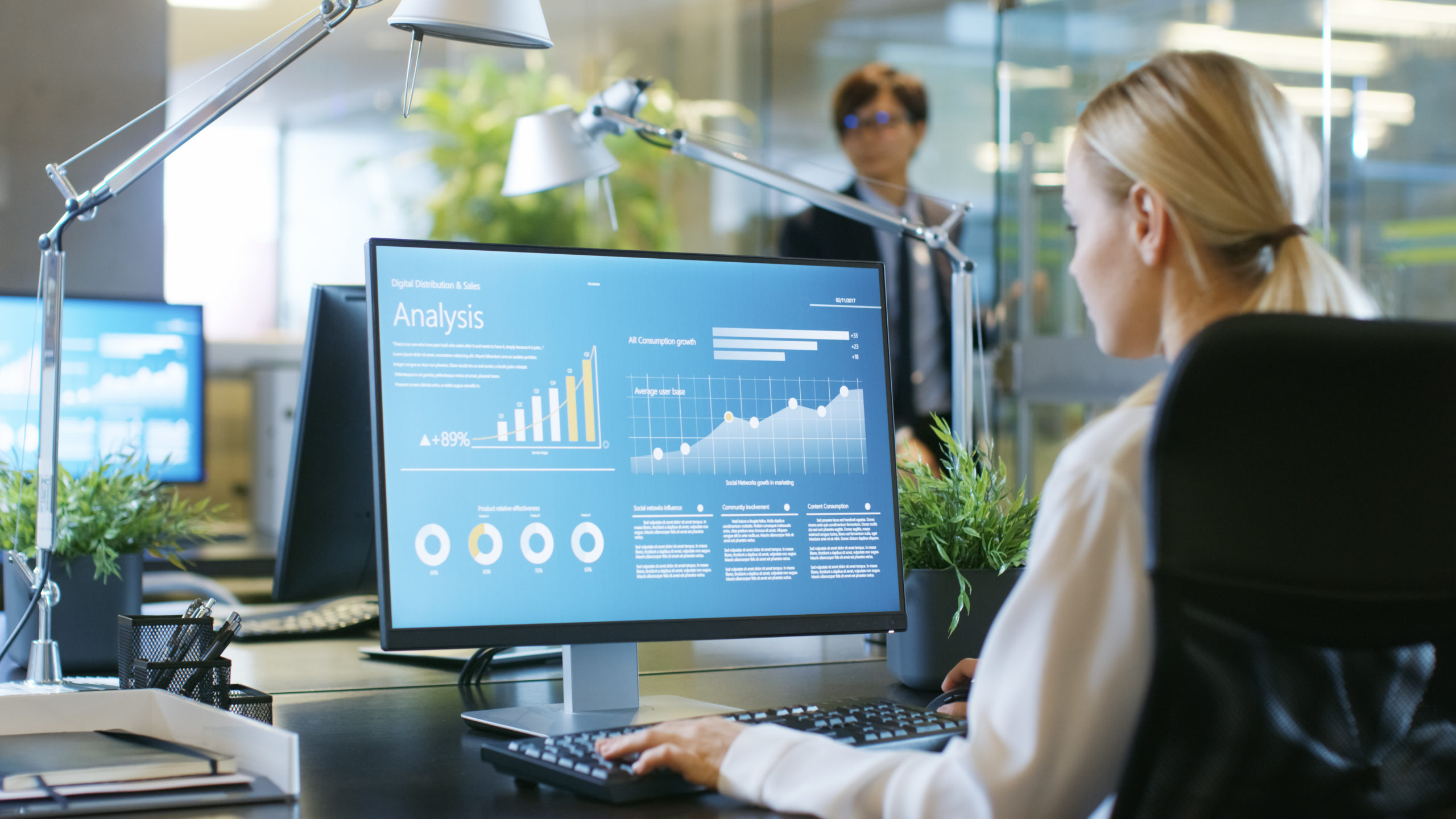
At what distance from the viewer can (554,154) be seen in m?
1.91

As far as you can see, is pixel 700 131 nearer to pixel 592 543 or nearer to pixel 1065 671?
pixel 592 543

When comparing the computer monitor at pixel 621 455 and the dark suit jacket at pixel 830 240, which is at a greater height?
the dark suit jacket at pixel 830 240

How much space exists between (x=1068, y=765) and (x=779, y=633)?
485 millimetres

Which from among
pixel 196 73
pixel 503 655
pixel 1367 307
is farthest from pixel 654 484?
pixel 196 73

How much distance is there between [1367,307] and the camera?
33.6 inches

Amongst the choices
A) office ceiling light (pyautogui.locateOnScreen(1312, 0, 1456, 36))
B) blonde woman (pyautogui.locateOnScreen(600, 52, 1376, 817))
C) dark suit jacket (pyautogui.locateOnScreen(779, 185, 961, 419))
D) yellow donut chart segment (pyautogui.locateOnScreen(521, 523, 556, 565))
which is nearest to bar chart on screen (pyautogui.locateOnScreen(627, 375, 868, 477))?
yellow donut chart segment (pyautogui.locateOnScreen(521, 523, 556, 565))

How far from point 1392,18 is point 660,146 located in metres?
1.99

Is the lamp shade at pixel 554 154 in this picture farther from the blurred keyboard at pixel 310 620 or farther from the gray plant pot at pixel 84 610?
the gray plant pot at pixel 84 610

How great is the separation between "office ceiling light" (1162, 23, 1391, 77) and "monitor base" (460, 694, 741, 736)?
2096 millimetres

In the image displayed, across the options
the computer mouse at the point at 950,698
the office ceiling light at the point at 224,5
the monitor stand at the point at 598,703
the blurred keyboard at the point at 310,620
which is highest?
the office ceiling light at the point at 224,5

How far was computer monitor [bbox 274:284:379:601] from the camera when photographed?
1551mm

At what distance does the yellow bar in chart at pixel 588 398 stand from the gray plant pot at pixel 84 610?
26.1 inches

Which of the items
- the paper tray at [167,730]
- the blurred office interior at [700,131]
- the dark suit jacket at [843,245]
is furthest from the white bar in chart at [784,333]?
the blurred office interior at [700,131]

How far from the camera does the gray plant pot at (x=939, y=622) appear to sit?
143 cm
